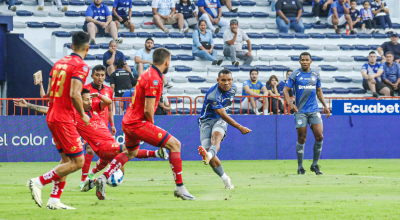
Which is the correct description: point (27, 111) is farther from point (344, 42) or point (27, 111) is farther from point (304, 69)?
point (344, 42)

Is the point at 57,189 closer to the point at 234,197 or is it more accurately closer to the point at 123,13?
the point at 234,197

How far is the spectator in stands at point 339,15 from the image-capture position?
2500 cm

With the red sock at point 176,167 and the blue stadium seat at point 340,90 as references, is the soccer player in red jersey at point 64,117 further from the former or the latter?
the blue stadium seat at point 340,90

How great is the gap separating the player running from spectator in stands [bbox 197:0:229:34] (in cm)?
1542

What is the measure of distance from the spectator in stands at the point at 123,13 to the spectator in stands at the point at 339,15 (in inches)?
335

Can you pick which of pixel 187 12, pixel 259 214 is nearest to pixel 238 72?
pixel 187 12

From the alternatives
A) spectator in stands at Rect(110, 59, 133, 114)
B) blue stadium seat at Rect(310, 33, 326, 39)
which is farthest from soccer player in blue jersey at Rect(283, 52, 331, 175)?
blue stadium seat at Rect(310, 33, 326, 39)

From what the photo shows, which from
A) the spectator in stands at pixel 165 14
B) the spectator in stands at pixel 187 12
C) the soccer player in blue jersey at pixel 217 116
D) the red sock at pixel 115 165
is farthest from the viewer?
the spectator in stands at pixel 187 12

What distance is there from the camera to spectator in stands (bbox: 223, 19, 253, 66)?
21812mm

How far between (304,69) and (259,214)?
22.0 ft

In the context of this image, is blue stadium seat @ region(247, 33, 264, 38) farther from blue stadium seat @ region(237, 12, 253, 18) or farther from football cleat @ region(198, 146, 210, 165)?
football cleat @ region(198, 146, 210, 165)

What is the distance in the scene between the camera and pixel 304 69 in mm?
12844

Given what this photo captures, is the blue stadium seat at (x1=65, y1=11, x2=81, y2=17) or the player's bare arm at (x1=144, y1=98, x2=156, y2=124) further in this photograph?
the blue stadium seat at (x1=65, y1=11, x2=81, y2=17)

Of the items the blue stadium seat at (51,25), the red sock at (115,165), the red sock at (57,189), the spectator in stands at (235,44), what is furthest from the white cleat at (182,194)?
the blue stadium seat at (51,25)
